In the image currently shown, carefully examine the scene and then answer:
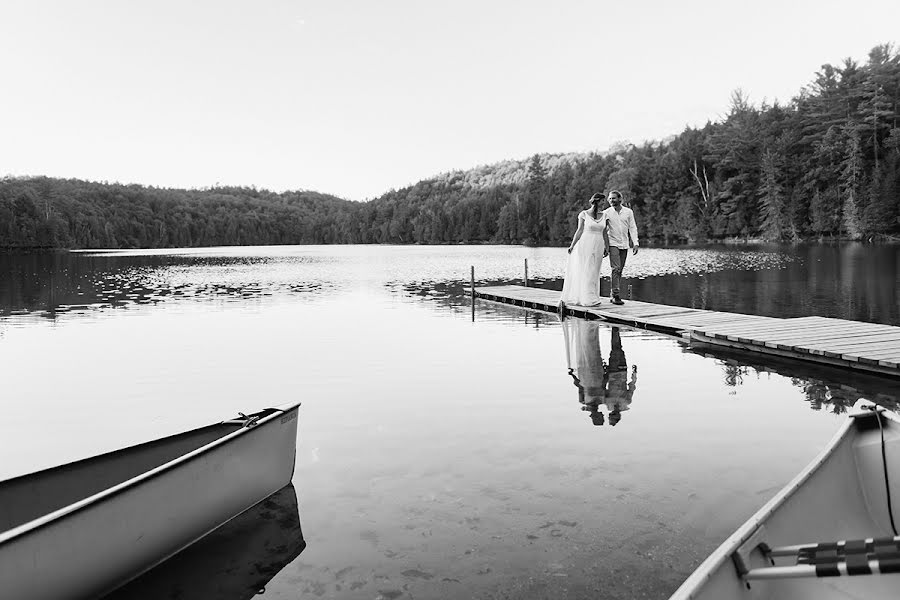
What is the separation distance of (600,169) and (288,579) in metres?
108

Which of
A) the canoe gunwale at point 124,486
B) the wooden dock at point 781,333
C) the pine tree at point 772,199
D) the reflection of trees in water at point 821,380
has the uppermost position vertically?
the pine tree at point 772,199

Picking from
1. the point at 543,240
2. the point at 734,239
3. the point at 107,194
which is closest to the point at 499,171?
the point at 543,240

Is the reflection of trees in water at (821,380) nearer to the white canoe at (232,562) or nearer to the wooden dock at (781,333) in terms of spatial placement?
the wooden dock at (781,333)

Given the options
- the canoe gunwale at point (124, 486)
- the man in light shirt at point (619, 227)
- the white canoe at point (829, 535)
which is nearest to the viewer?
the white canoe at point (829, 535)

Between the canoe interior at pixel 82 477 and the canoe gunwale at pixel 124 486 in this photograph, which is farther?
the canoe interior at pixel 82 477

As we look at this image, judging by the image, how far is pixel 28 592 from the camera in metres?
3.08

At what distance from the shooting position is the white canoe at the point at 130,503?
124 inches

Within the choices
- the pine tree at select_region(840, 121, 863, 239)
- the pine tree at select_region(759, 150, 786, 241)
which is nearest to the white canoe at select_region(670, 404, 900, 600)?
the pine tree at select_region(840, 121, 863, 239)

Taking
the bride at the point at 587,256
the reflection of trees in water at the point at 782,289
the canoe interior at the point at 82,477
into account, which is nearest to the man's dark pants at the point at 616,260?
the bride at the point at 587,256

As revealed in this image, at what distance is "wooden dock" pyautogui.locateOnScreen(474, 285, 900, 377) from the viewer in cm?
909

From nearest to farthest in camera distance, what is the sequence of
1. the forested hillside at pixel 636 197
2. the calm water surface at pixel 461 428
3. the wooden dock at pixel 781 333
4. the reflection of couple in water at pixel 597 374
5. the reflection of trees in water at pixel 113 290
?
1. the calm water surface at pixel 461 428
2. the reflection of couple in water at pixel 597 374
3. the wooden dock at pixel 781 333
4. the reflection of trees in water at pixel 113 290
5. the forested hillside at pixel 636 197

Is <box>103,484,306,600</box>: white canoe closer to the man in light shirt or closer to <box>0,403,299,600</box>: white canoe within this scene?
<box>0,403,299,600</box>: white canoe

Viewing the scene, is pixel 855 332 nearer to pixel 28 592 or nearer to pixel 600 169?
pixel 28 592

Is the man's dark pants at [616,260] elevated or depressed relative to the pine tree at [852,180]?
depressed
